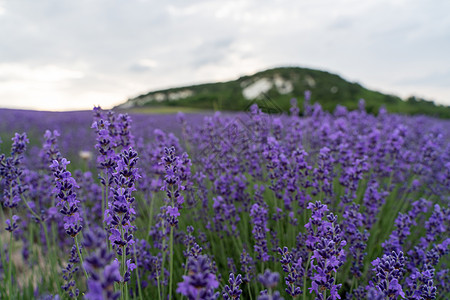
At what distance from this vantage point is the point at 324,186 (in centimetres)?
243

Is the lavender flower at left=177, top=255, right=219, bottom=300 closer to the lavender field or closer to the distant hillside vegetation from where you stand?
the lavender field

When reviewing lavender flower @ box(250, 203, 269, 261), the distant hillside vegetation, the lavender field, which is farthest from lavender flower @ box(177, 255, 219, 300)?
the distant hillside vegetation

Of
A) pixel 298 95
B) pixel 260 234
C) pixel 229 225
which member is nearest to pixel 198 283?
pixel 260 234

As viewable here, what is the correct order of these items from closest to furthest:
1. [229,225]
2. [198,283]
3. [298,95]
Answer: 1. [198,283]
2. [229,225]
3. [298,95]

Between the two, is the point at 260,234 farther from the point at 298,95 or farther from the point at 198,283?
the point at 298,95

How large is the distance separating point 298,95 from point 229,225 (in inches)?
845

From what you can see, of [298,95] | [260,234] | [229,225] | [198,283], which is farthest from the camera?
[298,95]

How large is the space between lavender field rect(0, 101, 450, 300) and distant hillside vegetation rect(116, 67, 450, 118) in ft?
42.2

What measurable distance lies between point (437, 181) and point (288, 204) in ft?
10.4

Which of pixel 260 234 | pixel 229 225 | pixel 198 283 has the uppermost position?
pixel 198 283

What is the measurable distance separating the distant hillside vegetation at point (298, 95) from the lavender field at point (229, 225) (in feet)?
42.2

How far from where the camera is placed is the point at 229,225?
2.62 metres

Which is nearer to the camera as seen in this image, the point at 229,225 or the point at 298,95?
the point at 229,225

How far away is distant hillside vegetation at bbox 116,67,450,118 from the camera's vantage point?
18.6m
